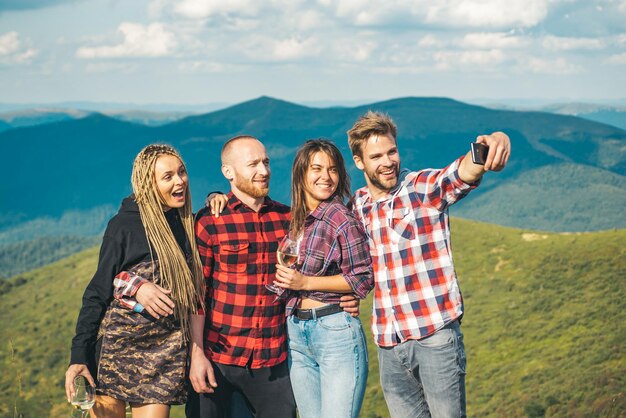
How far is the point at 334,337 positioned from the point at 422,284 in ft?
2.91

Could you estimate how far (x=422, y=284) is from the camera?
235 inches

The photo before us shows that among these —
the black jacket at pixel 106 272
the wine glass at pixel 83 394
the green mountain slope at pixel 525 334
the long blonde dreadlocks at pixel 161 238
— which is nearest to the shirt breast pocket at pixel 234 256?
the long blonde dreadlocks at pixel 161 238

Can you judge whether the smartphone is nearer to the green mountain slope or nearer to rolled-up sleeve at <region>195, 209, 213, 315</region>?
rolled-up sleeve at <region>195, 209, 213, 315</region>

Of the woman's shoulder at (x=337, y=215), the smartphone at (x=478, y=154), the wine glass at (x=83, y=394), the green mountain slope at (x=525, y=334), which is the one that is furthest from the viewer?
the green mountain slope at (x=525, y=334)

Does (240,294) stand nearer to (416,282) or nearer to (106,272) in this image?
(106,272)

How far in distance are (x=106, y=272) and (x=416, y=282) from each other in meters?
2.63

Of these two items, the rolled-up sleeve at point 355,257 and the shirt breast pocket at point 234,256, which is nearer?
the rolled-up sleeve at point 355,257

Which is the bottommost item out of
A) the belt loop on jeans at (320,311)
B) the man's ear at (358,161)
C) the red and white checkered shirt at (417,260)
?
the belt loop on jeans at (320,311)

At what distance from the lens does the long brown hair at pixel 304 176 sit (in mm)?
6297

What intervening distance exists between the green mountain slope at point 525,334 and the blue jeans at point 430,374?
978 cm

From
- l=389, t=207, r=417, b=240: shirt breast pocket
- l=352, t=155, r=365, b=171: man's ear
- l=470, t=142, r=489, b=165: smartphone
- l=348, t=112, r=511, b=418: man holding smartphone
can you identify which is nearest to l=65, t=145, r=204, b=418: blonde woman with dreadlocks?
l=352, t=155, r=365, b=171: man's ear

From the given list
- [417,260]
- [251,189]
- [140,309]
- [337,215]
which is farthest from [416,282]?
[140,309]

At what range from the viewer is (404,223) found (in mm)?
6031

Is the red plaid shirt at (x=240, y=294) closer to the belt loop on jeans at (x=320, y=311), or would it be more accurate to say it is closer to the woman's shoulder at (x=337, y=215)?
the belt loop on jeans at (x=320, y=311)
